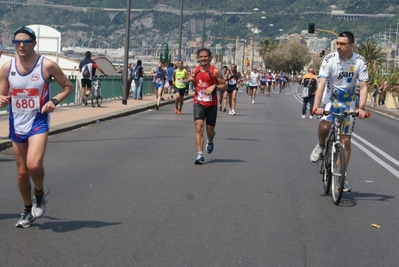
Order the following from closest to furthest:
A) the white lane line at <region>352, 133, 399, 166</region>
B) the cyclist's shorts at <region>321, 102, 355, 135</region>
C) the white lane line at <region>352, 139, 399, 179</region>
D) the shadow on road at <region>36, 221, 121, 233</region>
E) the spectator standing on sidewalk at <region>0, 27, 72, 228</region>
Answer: the spectator standing on sidewalk at <region>0, 27, 72, 228</region> < the shadow on road at <region>36, 221, 121, 233</region> < the cyclist's shorts at <region>321, 102, 355, 135</region> < the white lane line at <region>352, 139, 399, 179</region> < the white lane line at <region>352, 133, 399, 166</region>

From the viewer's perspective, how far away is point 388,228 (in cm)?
898

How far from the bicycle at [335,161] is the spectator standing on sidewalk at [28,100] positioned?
11.2 ft

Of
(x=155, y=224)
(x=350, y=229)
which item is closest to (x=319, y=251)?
(x=350, y=229)

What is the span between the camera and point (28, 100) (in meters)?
8.17

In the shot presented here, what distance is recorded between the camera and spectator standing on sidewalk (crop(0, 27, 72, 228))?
813cm

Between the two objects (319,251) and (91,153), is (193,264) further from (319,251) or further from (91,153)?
(91,153)

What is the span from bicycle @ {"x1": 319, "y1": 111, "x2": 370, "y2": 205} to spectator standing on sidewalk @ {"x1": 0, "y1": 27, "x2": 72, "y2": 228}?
3.43 metres

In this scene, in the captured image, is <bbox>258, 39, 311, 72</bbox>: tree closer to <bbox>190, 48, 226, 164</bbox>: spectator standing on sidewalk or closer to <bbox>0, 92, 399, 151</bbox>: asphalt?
<bbox>0, 92, 399, 151</bbox>: asphalt

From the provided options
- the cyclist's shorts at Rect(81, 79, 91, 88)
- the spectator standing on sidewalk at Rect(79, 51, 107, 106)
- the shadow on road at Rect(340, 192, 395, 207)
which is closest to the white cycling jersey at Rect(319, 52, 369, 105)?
the shadow on road at Rect(340, 192, 395, 207)

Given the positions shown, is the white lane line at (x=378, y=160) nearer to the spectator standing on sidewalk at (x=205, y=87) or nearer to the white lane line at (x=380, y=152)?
the white lane line at (x=380, y=152)

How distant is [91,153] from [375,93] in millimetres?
37219

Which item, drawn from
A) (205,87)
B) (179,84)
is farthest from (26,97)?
(179,84)

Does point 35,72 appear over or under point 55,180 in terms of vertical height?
over

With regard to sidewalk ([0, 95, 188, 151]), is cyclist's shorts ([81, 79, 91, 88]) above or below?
above
